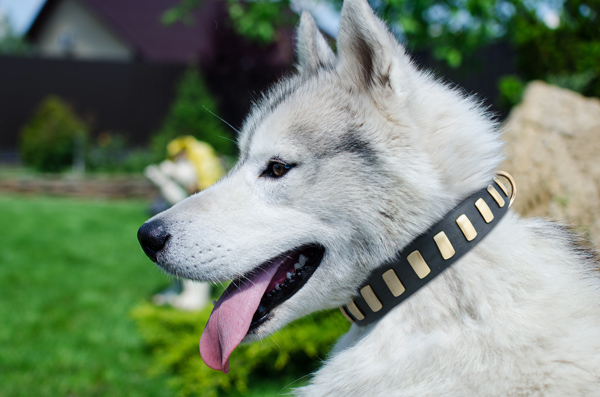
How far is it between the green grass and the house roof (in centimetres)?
1643

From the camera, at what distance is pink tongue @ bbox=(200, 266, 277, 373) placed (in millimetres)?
1799

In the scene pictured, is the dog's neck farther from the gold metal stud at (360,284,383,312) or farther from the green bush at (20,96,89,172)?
the green bush at (20,96,89,172)

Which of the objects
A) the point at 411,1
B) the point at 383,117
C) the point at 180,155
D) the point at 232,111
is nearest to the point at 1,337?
the point at 180,155

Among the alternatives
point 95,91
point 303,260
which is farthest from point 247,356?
point 95,91

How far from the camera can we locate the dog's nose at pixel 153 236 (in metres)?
1.77

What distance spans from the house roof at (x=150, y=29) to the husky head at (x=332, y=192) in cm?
2377

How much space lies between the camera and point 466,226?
Answer: 62.1 inches

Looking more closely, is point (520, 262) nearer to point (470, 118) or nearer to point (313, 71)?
point (470, 118)

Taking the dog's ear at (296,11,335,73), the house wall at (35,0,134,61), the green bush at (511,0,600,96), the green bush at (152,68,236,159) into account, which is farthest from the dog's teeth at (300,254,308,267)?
the house wall at (35,0,134,61)

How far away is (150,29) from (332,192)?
27399 mm

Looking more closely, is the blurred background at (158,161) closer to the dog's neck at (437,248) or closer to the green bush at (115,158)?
the green bush at (115,158)

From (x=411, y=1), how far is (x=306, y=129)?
5.58 meters

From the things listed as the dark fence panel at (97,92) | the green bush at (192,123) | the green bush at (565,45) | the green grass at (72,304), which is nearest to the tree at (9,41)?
the dark fence panel at (97,92)

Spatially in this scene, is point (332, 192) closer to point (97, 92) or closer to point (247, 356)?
point (247, 356)
